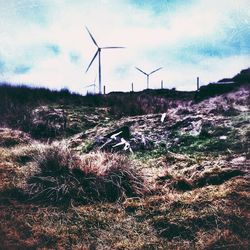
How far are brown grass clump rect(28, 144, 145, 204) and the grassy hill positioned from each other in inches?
0.5

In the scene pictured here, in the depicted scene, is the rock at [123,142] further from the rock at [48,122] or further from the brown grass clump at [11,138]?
the rock at [48,122]

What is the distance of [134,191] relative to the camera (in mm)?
5090

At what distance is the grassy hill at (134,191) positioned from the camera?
13.3 feet

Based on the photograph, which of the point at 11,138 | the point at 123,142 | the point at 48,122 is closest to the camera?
the point at 123,142

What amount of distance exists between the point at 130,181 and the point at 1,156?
2344mm

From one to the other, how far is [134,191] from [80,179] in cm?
73

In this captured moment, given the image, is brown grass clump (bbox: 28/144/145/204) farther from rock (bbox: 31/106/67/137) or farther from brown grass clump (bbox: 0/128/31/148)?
rock (bbox: 31/106/67/137)

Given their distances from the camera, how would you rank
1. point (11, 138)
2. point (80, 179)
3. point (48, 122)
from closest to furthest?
1. point (80, 179)
2. point (11, 138)
3. point (48, 122)

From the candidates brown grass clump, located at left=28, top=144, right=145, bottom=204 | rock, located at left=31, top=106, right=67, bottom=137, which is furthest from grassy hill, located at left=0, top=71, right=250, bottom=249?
rock, located at left=31, top=106, right=67, bottom=137

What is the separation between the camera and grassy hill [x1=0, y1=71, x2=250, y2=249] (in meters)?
4.05

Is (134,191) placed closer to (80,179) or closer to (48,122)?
(80,179)

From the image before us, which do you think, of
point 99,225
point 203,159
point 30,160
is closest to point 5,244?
point 99,225

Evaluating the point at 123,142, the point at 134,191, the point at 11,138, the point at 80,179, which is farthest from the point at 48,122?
the point at 134,191

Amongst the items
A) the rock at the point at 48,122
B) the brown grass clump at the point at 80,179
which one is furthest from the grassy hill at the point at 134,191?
the rock at the point at 48,122
